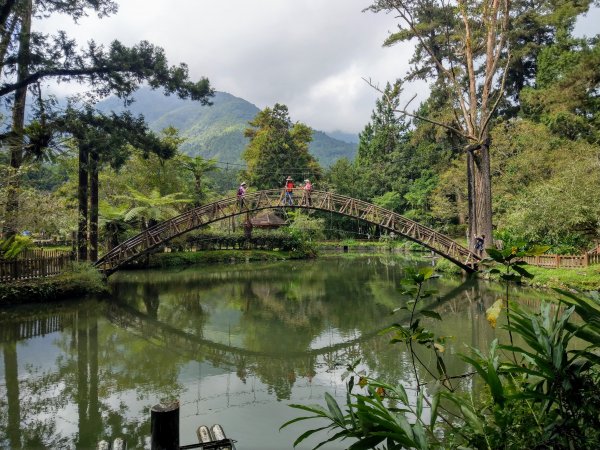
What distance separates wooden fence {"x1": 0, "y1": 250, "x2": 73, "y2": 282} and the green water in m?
1.24

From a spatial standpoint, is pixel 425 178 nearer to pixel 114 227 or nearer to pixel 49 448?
pixel 114 227

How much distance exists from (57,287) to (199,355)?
7304 mm

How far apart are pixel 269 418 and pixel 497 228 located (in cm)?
2060

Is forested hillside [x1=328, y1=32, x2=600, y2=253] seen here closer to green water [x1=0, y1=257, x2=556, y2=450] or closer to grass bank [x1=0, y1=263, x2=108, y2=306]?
green water [x1=0, y1=257, x2=556, y2=450]

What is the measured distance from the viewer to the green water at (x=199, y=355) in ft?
16.6

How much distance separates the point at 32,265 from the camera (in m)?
12.8

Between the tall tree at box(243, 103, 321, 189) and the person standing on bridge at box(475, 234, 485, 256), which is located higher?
the tall tree at box(243, 103, 321, 189)

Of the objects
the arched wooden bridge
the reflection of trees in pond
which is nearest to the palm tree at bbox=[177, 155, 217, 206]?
the arched wooden bridge

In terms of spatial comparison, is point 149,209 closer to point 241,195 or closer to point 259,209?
point 241,195

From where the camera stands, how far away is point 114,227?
22.8 metres

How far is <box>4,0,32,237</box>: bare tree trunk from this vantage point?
10.1 m

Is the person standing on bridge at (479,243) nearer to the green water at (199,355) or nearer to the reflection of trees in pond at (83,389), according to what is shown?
the green water at (199,355)

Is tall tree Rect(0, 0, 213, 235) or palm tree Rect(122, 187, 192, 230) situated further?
palm tree Rect(122, 187, 192, 230)

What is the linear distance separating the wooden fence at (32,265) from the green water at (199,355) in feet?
4.08
